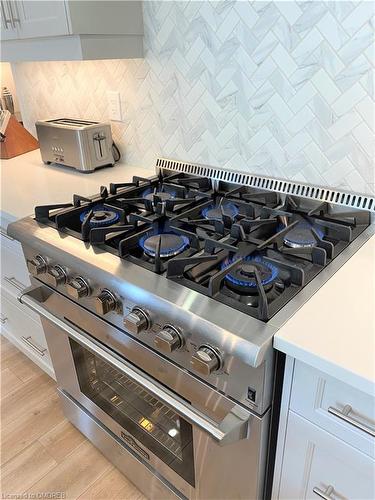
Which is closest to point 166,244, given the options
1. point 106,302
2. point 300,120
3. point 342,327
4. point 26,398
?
point 106,302

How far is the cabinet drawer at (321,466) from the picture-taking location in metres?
0.70

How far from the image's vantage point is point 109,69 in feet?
5.26

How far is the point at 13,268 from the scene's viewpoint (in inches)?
59.6

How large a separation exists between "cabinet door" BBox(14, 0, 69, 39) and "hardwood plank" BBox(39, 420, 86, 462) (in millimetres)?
1471

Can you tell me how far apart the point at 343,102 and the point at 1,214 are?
3.67 ft

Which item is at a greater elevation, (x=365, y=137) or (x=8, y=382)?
(x=365, y=137)

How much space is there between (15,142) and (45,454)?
4.78 ft

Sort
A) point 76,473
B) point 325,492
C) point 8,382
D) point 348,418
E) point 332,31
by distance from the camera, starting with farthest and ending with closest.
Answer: point 8,382
point 76,473
point 332,31
point 325,492
point 348,418

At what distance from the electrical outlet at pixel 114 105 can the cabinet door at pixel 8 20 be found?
0.41 m

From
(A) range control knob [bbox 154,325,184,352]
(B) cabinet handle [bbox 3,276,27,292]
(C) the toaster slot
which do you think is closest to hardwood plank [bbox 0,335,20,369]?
(B) cabinet handle [bbox 3,276,27,292]

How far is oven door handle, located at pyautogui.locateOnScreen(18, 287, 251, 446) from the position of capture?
0.75m

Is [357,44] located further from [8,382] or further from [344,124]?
[8,382]

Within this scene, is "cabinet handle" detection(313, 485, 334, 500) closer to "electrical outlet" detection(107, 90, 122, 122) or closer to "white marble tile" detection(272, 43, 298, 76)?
"white marble tile" detection(272, 43, 298, 76)

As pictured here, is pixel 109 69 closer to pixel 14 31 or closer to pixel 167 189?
pixel 14 31
